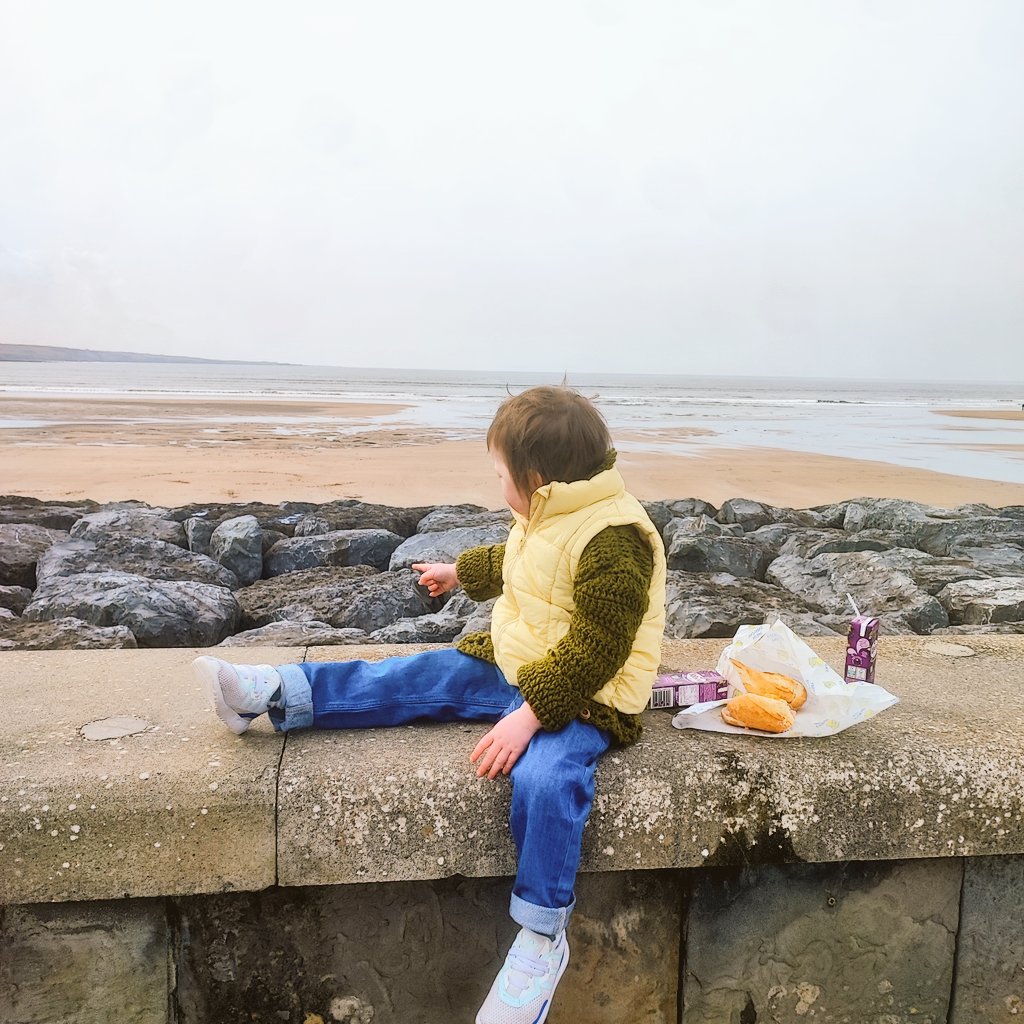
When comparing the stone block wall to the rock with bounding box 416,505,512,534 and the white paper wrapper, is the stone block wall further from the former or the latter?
the rock with bounding box 416,505,512,534

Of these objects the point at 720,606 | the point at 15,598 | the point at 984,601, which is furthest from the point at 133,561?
the point at 984,601

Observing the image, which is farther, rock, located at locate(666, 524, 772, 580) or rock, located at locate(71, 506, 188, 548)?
rock, located at locate(71, 506, 188, 548)

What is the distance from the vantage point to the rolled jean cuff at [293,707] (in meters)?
2.16

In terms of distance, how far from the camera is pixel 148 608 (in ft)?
13.0

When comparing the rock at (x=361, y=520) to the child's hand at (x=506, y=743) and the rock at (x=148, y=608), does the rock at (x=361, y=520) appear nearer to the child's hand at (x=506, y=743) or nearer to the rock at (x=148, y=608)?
the rock at (x=148, y=608)

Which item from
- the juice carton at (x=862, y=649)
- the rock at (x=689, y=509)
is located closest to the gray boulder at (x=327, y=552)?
the rock at (x=689, y=509)

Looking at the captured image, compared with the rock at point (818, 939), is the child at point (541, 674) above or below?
above

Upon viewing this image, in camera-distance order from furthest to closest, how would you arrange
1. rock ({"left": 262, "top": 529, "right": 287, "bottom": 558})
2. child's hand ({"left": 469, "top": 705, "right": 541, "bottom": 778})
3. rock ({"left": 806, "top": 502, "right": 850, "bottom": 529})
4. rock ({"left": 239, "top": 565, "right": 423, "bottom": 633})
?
rock ({"left": 806, "top": 502, "right": 850, "bottom": 529}) → rock ({"left": 262, "top": 529, "right": 287, "bottom": 558}) → rock ({"left": 239, "top": 565, "right": 423, "bottom": 633}) → child's hand ({"left": 469, "top": 705, "right": 541, "bottom": 778})

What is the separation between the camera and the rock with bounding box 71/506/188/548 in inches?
231

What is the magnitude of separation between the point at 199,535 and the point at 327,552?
3.19 ft

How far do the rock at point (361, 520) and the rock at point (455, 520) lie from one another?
0.11m

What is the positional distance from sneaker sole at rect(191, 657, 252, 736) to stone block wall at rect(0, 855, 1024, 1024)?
0.36 meters

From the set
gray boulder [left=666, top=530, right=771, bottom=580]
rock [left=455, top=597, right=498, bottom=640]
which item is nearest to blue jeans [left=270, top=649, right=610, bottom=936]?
rock [left=455, top=597, right=498, bottom=640]

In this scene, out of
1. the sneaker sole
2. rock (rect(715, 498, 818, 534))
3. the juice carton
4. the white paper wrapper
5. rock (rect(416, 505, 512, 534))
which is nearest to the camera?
the sneaker sole
